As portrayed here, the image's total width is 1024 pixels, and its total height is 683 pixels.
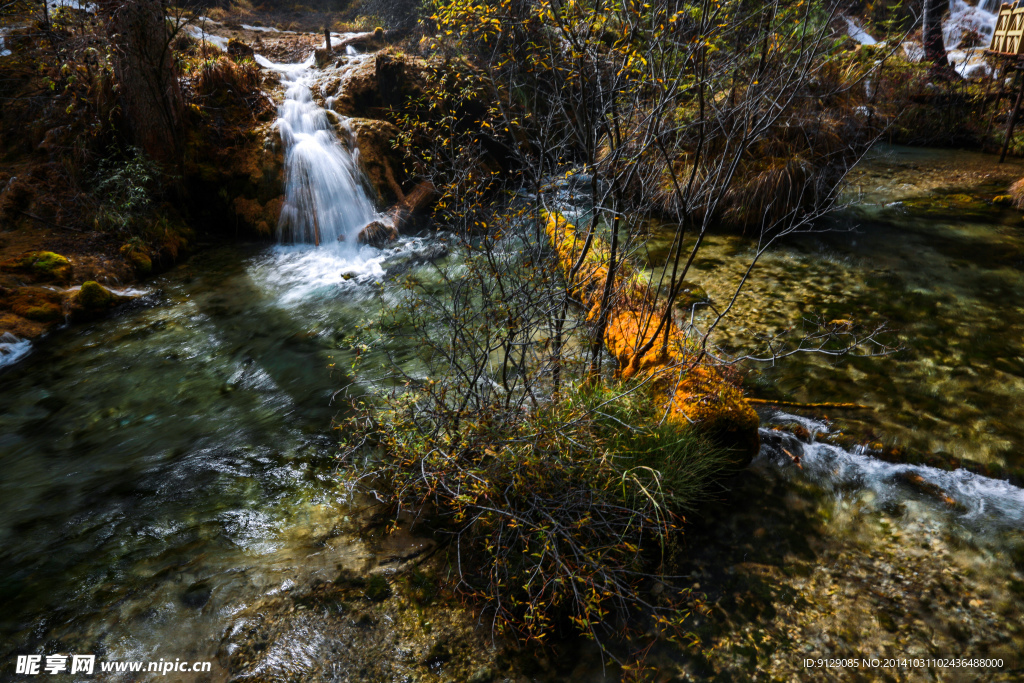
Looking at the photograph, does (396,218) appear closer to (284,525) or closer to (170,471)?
(170,471)

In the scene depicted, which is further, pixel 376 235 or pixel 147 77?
pixel 376 235

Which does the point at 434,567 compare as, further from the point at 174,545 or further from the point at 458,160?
the point at 458,160

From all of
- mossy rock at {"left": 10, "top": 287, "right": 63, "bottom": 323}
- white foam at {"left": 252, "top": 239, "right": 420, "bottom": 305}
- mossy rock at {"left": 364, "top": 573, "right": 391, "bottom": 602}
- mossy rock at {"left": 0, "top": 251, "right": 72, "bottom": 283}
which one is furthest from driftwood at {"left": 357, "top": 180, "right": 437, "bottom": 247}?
mossy rock at {"left": 364, "top": 573, "right": 391, "bottom": 602}

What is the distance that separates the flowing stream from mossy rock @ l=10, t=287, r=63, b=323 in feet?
1.28

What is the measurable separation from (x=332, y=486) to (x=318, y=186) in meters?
7.36

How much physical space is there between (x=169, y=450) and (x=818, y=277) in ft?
24.1

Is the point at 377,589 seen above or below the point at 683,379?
below

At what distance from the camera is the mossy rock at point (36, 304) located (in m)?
6.12

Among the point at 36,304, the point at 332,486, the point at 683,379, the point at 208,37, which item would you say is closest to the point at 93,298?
the point at 36,304

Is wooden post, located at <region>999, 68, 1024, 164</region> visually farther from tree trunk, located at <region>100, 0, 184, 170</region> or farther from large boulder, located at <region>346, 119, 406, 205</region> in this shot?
tree trunk, located at <region>100, 0, 184, 170</region>

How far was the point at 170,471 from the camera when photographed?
13.0 feet

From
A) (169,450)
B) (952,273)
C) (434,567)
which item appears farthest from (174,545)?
(952,273)

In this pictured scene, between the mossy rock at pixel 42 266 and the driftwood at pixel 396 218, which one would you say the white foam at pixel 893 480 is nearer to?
the driftwood at pixel 396 218

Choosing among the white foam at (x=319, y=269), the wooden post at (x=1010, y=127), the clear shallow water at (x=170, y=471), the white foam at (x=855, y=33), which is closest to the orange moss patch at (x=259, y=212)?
the white foam at (x=319, y=269)
